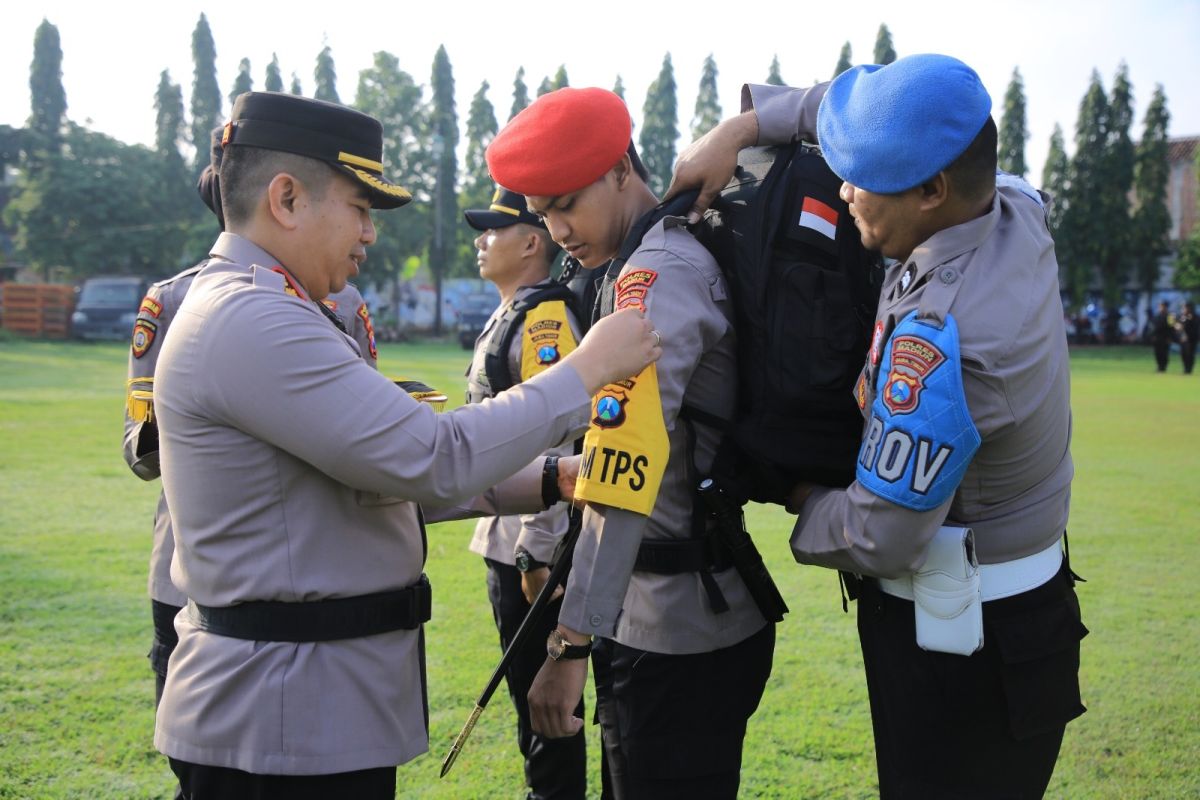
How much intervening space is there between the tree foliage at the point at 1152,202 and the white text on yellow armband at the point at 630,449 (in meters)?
57.4

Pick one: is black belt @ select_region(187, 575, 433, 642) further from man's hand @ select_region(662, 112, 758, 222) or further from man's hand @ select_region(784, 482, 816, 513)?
man's hand @ select_region(662, 112, 758, 222)

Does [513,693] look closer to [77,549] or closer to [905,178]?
[905,178]

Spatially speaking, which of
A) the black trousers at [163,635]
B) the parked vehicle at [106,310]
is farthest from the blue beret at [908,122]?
the parked vehicle at [106,310]

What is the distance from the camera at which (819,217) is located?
2.37 meters

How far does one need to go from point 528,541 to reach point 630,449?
1.39 metres

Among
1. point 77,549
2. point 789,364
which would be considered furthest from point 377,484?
point 77,549

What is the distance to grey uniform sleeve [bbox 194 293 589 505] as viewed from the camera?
70.4 inches

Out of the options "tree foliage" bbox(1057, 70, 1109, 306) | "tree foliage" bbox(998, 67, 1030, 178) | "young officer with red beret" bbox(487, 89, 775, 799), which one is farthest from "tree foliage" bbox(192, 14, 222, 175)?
"young officer with red beret" bbox(487, 89, 775, 799)

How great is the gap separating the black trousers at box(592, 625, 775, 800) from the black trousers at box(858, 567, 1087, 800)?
445 mm

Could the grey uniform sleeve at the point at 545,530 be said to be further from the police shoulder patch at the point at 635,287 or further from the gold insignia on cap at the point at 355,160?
the gold insignia on cap at the point at 355,160

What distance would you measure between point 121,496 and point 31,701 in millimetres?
4958

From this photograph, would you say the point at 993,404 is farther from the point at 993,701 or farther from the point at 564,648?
the point at 564,648

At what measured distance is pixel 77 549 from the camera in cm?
716

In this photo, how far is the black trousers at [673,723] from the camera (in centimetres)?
242
